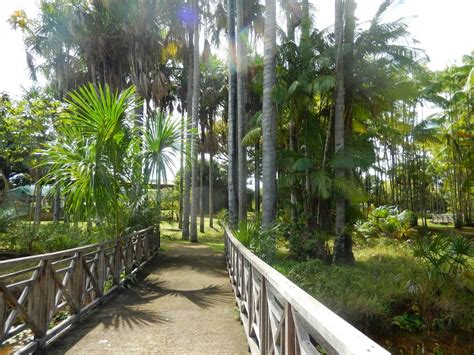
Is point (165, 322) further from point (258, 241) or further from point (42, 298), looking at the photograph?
point (258, 241)

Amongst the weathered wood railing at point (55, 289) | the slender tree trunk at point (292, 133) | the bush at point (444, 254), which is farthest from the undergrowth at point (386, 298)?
the weathered wood railing at point (55, 289)

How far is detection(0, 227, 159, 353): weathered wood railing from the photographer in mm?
3849

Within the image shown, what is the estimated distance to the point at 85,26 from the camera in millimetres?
15570

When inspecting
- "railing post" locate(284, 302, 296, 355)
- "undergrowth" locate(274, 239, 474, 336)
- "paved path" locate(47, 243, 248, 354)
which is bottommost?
"undergrowth" locate(274, 239, 474, 336)

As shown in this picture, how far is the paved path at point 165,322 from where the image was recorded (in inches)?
175

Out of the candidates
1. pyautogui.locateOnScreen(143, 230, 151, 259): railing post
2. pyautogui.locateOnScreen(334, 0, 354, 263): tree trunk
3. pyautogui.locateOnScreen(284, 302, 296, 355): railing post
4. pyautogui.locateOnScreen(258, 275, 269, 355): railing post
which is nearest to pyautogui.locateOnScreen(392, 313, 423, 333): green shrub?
pyautogui.locateOnScreen(334, 0, 354, 263): tree trunk

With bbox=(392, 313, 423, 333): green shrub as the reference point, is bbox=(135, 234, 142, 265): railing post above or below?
above

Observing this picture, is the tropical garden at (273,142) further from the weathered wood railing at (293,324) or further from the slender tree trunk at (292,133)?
the weathered wood railing at (293,324)

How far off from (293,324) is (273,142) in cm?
765

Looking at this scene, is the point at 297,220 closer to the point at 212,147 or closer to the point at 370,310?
the point at 370,310

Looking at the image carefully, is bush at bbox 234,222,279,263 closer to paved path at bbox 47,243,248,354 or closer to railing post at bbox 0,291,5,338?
paved path at bbox 47,243,248,354

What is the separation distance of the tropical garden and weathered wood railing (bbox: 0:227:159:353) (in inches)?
38.5

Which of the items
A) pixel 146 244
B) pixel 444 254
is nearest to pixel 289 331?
pixel 444 254

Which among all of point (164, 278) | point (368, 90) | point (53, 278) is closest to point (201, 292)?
point (164, 278)
